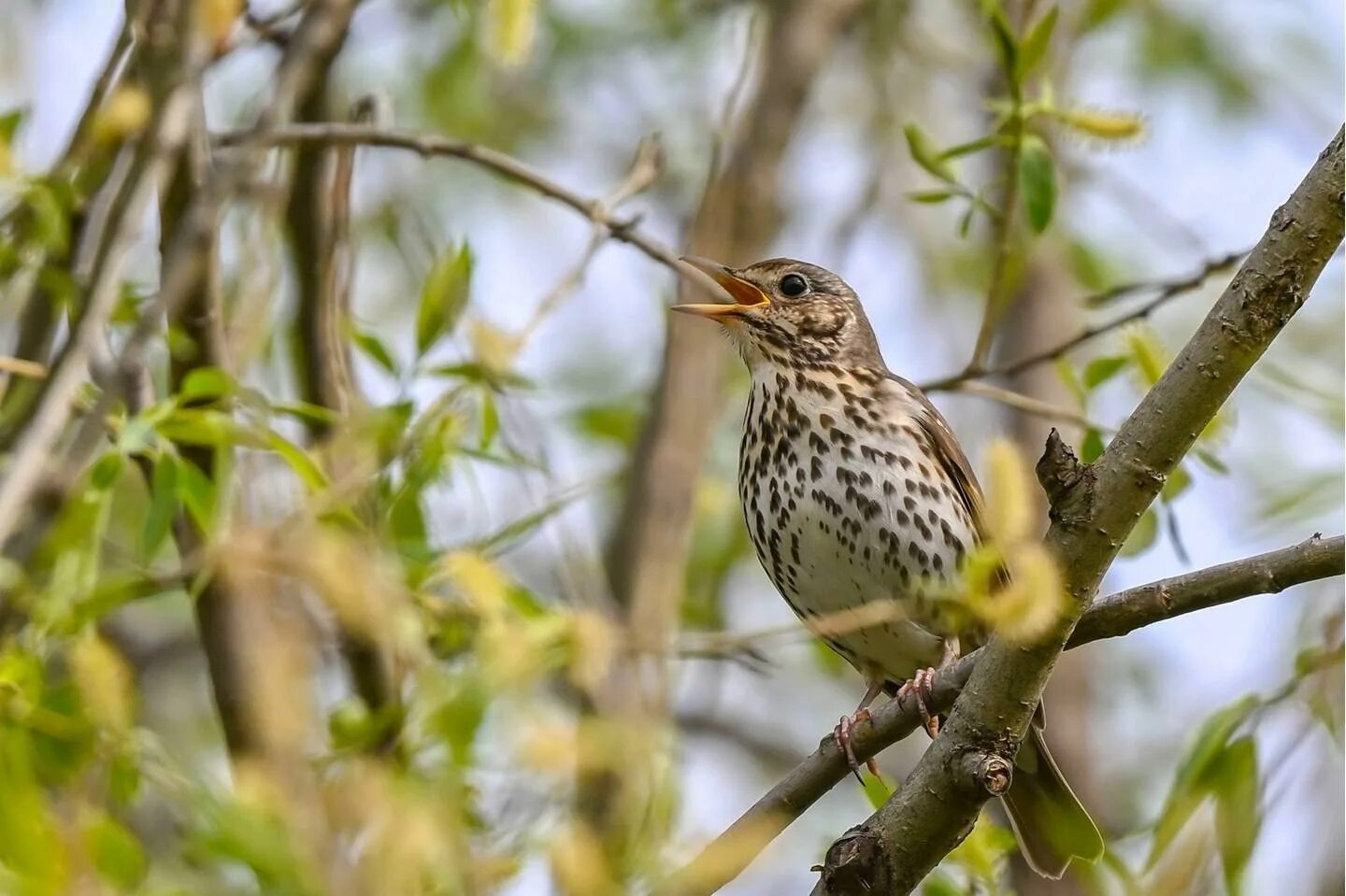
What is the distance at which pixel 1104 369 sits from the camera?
4.88 metres

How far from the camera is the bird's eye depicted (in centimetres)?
655

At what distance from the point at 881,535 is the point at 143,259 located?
360cm

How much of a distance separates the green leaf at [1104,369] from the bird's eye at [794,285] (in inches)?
68.6

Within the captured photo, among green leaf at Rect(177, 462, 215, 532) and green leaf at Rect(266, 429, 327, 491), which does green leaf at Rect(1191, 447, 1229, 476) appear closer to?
green leaf at Rect(266, 429, 327, 491)

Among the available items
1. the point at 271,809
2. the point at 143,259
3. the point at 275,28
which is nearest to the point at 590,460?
the point at 143,259

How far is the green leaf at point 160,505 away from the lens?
4109mm

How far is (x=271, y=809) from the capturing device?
101 inches

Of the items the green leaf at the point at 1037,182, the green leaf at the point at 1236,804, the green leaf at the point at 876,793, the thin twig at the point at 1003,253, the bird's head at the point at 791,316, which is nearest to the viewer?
the green leaf at the point at 1236,804

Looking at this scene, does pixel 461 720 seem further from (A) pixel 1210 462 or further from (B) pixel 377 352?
(A) pixel 1210 462

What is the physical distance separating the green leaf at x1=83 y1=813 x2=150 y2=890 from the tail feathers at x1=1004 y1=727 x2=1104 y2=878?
110 inches

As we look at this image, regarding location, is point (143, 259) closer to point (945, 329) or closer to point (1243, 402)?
point (945, 329)

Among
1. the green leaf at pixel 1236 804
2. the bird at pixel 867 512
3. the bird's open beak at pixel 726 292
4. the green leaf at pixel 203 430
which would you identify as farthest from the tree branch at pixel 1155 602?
the bird's open beak at pixel 726 292

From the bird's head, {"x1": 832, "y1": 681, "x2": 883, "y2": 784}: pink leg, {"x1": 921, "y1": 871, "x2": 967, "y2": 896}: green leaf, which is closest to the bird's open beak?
the bird's head

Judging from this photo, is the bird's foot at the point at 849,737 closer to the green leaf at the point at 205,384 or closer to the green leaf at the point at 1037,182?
the green leaf at the point at 1037,182
